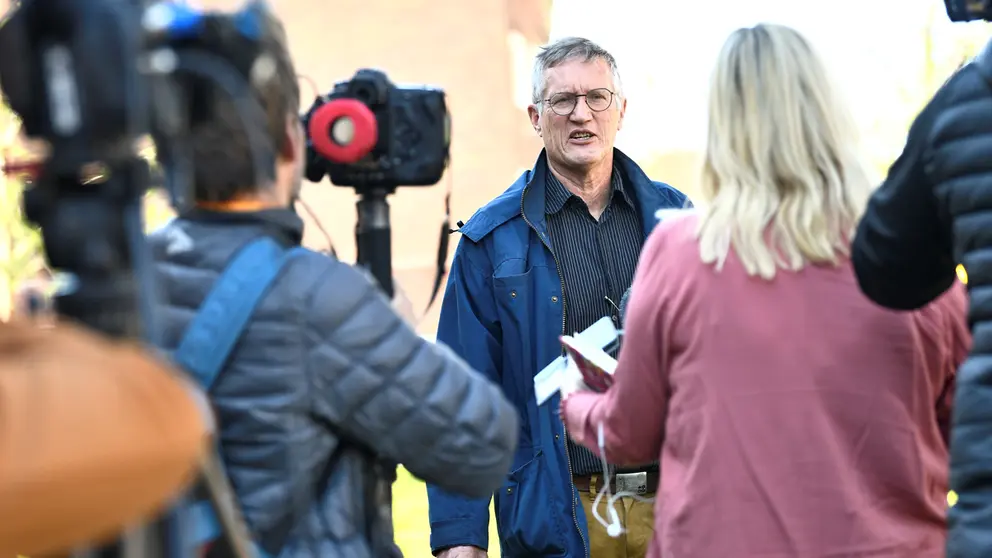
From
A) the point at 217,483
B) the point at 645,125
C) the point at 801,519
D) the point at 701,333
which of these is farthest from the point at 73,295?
the point at 645,125

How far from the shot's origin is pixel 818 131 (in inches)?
79.1

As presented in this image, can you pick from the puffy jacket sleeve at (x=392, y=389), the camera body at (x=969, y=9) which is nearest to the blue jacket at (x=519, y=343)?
the puffy jacket sleeve at (x=392, y=389)

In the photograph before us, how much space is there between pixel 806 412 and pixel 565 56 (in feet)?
5.36

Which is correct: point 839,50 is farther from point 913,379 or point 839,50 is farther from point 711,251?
point 913,379

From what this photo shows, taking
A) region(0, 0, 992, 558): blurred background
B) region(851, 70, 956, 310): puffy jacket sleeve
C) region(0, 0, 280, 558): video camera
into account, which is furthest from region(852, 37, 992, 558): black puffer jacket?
region(0, 0, 992, 558): blurred background

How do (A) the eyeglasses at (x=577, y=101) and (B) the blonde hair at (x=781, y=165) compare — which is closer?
(B) the blonde hair at (x=781, y=165)

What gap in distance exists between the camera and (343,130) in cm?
183

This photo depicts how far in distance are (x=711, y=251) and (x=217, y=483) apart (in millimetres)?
957

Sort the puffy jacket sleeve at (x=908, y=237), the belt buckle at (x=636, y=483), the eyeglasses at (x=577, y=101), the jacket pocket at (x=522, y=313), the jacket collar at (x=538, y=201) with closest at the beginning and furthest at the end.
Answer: the puffy jacket sleeve at (x=908, y=237) → the belt buckle at (x=636, y=483) → the jacket pocket at (x=522, y=313) → the jacket collar at (x=538, y=201) → the eyeglasses at (x=577, y=101)

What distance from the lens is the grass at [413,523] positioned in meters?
6.54

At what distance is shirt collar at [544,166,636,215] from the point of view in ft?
10.5

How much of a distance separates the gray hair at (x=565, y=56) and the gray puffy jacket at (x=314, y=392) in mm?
1720

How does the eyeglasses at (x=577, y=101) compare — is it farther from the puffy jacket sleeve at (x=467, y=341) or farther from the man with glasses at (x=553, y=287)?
the puffy jacket sleeve at (x=467, y=341)

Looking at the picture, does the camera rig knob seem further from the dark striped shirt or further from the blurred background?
the blurred background
